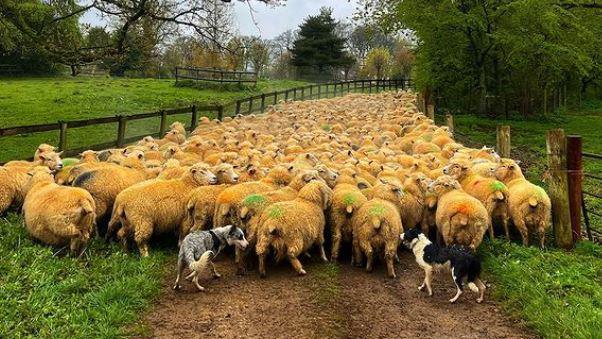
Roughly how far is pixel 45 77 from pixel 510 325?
46.3 m

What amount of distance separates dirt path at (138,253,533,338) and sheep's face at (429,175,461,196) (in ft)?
5.91

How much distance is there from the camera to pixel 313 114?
74.2 ft

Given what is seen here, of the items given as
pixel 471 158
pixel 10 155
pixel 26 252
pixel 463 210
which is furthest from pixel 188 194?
pixel 10 155

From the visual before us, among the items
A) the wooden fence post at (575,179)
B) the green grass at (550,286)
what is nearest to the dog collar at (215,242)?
the green grass at (550,286)

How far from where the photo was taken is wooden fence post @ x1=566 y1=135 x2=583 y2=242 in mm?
7918

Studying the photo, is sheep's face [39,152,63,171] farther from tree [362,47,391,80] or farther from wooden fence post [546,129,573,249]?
tree [362,47,391,80]

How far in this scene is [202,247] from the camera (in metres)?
6.29

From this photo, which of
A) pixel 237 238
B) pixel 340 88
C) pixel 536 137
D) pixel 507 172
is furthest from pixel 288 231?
pixel 340 88

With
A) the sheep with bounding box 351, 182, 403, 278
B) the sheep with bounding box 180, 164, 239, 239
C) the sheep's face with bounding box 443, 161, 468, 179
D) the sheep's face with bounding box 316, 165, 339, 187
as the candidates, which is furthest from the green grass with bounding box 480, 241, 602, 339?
the sheep with bounding box 180, 164, 239, 239

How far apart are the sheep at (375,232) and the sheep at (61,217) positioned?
12.2 feet

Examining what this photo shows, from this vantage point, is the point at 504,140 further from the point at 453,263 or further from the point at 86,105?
the point at 86,105

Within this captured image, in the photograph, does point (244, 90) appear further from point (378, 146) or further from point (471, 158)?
point (471, 158)

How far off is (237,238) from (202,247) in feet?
1.69

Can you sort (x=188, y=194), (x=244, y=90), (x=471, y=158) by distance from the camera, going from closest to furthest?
1. (x=188, y=194)
2. (x=471, y=158)
3. (x=244, y=90)
